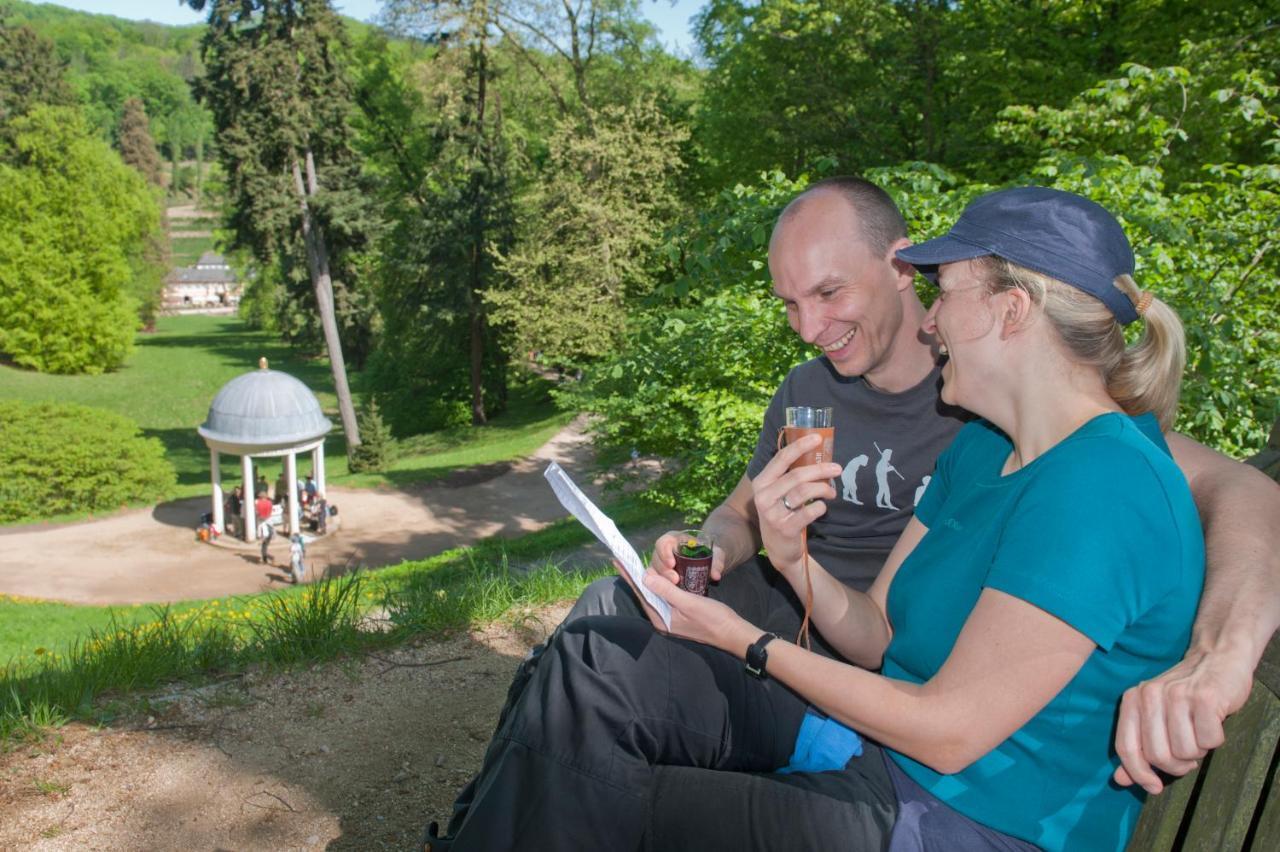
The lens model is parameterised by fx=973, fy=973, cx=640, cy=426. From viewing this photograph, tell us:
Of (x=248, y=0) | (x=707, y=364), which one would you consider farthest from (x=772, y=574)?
(x=248, y=0)

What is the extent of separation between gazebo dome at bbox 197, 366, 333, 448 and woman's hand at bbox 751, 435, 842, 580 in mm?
18044

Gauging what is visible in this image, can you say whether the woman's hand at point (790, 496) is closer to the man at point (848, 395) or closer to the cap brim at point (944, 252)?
the man at point (848, 395)

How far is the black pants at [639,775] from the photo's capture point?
1.78m

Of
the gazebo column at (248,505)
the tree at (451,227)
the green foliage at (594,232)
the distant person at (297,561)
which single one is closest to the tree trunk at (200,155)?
the tree at (451,227)

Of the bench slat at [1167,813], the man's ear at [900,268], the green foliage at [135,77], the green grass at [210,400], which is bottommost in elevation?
the green grass at [210,400]

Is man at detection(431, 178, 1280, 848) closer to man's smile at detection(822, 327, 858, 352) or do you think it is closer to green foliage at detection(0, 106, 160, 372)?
man's smile at detection(822, 327, 858, 352)

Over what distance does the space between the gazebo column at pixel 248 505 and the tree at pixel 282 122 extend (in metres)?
7.96

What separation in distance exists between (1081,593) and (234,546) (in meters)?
18.9

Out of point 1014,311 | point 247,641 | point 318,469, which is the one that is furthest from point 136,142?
point 1014,311

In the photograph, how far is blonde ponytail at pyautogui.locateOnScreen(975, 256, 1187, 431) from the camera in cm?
179

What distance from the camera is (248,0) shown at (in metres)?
24.9

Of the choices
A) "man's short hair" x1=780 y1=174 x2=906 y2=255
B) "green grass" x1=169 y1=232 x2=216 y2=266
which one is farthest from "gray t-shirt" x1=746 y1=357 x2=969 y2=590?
"green grass" x1=169 y1=232 x2=216 y2=266

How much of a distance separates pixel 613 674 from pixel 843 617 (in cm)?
66

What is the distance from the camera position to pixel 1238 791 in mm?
1409
